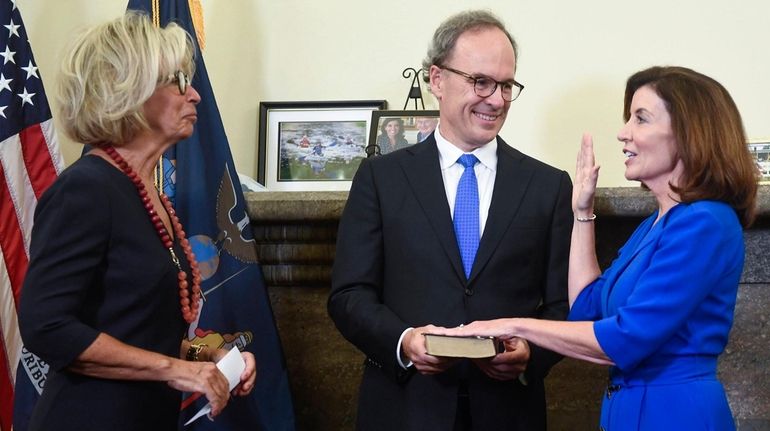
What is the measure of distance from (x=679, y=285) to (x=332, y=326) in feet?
5.26

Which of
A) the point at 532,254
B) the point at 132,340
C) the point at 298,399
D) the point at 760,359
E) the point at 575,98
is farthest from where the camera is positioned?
the point at 575,98

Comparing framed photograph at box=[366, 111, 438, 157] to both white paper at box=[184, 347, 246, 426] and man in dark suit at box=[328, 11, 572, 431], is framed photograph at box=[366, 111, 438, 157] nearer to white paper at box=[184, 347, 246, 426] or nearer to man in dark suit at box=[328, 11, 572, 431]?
man in dark suit at box=[328, 11, 572, 431]

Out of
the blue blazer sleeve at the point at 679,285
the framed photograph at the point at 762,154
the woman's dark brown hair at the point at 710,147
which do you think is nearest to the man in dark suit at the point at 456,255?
the blue blazer sleeve at the point at 679,285

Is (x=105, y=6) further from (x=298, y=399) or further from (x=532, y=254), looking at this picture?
(x=532, y=254)

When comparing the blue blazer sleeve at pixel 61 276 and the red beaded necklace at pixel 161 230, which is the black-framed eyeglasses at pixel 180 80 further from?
the blue blazer sleeve at pixel 61 276

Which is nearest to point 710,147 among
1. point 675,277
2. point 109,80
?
point 675,277

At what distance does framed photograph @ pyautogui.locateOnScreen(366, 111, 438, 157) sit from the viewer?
3.21m

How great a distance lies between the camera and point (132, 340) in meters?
1.79

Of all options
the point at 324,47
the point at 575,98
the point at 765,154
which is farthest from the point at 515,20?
the point at 765,154

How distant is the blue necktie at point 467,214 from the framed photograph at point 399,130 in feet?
2.83

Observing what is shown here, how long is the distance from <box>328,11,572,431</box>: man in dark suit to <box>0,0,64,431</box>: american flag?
4.07ft

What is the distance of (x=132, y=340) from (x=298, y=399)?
1.51m

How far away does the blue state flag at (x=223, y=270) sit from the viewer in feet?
9.55

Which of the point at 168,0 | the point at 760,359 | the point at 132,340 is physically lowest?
the point at 760,359
